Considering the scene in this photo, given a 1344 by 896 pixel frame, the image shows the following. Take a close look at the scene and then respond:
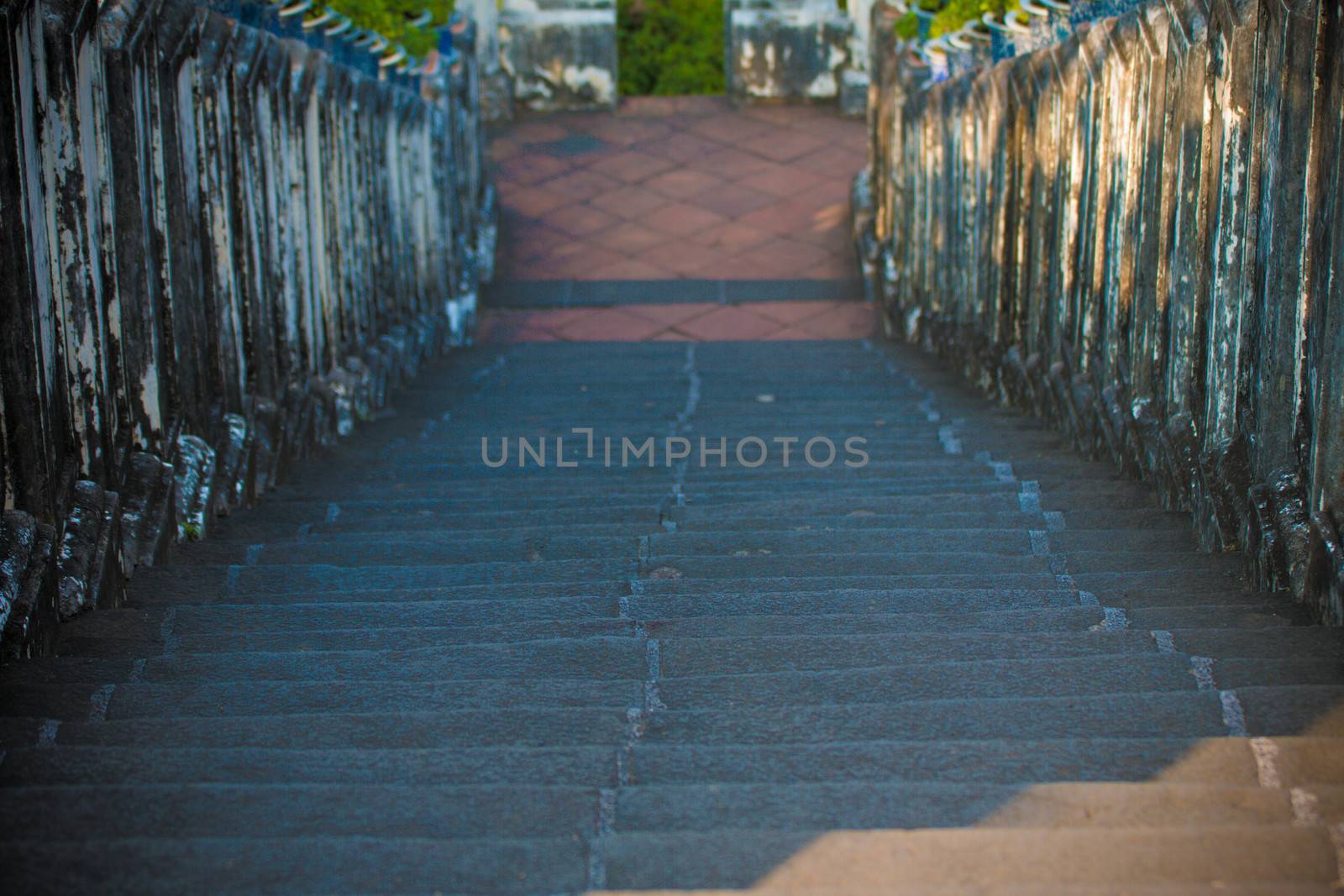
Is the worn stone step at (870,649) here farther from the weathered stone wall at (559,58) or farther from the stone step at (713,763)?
the weathered stone wall at (559,58)

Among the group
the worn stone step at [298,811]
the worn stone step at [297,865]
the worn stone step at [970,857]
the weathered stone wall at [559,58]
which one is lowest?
the worn stone step at [298,811]

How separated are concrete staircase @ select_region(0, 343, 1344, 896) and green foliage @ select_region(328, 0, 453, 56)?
547 cm

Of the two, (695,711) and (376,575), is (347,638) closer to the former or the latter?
(376,575)

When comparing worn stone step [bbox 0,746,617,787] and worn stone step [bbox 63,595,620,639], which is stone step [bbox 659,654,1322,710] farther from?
worn stone step [bbox 63,595,620,639]

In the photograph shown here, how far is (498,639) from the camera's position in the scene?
2496 mm

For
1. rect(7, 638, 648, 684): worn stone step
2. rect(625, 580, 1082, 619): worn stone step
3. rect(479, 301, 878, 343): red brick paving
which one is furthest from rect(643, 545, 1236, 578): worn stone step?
rect(479, 301, 878, 343): red brick paving

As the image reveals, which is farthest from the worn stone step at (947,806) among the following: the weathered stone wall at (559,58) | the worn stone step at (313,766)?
the weathered stone wall at (559,58)

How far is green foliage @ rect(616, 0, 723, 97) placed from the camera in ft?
52.0

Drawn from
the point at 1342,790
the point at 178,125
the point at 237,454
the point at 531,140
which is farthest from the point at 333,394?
the point at 531,140

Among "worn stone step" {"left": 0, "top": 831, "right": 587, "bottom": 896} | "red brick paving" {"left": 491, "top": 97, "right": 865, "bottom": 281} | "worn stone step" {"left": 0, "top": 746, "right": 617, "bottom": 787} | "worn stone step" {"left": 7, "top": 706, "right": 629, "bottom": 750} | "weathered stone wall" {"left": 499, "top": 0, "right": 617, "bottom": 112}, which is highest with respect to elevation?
"weathered stone wall" {"left": 499, "top": 0, "right": 617, "bottom": 112}

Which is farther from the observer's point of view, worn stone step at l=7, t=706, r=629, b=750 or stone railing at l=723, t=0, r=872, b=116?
stone railing at l=723, t=0, r=872, b=116

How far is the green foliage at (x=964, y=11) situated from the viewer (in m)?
7.79

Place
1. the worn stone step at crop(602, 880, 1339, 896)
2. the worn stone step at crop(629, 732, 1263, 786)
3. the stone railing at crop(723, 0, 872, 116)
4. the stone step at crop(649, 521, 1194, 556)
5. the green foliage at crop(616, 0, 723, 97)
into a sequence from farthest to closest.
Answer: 1. the green foliage at crop(616, 0, 723, 97)
2. the stone railing at crop(723, 0, 872, 116)
3. the stone step at crop(649, 521, 1194, 556)
4. the worn stone step at crop(629, 732, 1263, 786)
5. the worn stone step at crop(602, 880, 1339, 896)

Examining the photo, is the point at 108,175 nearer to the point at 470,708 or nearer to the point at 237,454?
the point at 237,454
